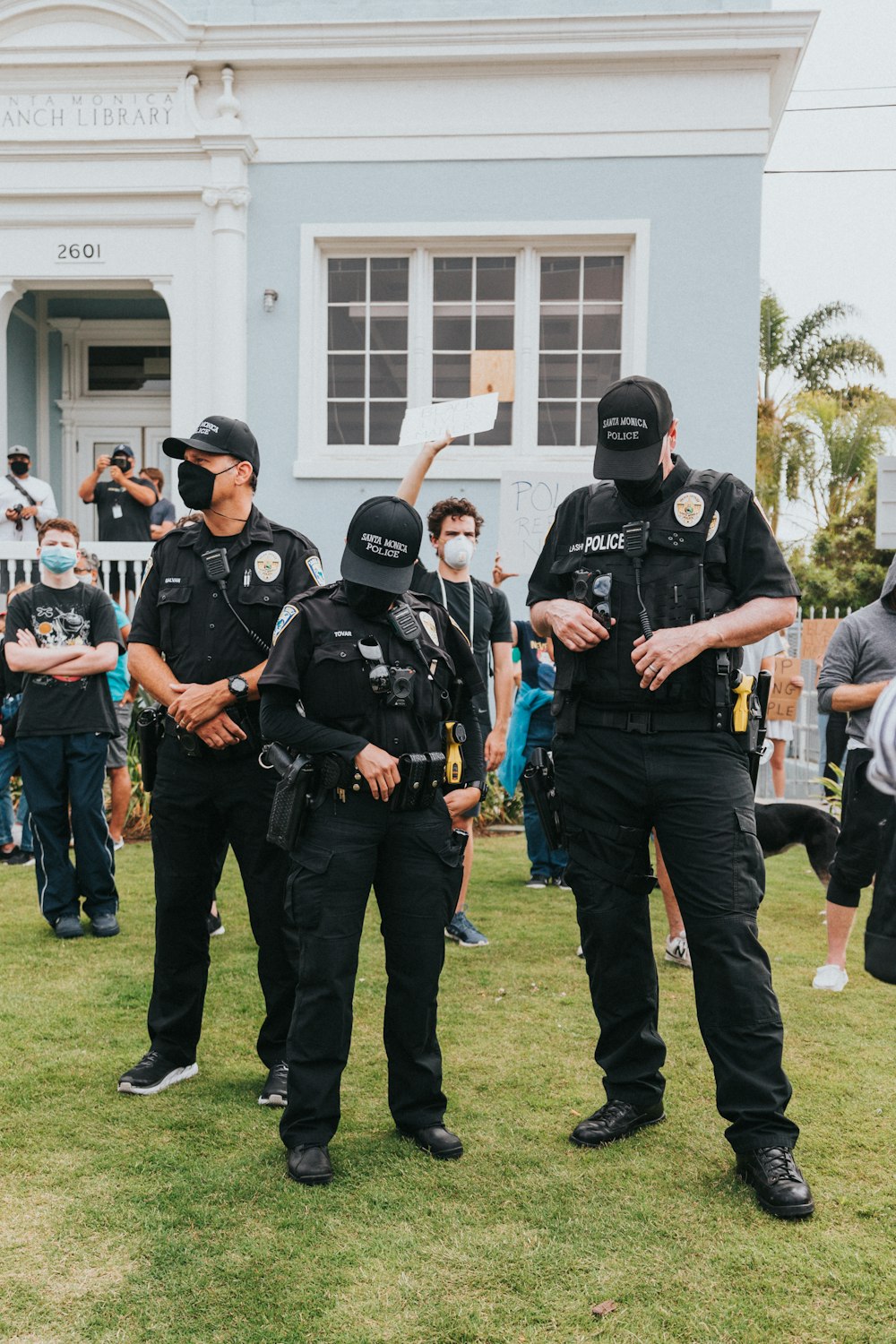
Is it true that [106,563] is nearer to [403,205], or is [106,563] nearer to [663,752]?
[403,205]

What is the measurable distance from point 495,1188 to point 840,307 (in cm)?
3266

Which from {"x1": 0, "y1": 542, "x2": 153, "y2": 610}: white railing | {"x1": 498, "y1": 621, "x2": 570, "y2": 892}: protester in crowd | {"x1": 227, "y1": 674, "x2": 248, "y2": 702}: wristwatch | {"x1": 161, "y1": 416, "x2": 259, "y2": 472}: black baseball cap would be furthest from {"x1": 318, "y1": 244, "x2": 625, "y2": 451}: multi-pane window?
{"x1": 227, "y1": 674, "x2": 248, "y2": 702}: wristwatch

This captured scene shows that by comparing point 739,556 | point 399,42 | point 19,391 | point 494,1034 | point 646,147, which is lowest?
point 494,1034

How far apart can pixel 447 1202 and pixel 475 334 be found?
9331 mm

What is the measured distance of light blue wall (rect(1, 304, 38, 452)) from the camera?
12.6m

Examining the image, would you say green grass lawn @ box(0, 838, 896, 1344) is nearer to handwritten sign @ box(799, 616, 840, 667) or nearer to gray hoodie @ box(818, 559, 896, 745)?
gray hoodie @ box(818, 559, 896, 745)

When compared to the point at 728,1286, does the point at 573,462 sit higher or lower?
higher

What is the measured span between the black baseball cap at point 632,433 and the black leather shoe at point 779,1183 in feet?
6.73

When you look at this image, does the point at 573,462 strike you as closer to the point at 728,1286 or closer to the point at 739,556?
the point at 739,556

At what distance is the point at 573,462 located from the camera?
10.9 meters

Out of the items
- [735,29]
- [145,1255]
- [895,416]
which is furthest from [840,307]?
[145,1255]

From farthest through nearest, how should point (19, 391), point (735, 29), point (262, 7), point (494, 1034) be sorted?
point (19, 391) → point (262, 7) → point (735, 29) → point (494, 1034)

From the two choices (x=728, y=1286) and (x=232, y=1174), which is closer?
(x=728, y=1286)

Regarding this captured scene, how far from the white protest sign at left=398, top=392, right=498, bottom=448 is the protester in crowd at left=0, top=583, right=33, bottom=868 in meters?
2.87
